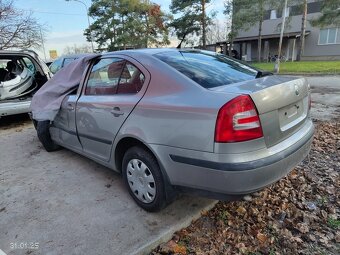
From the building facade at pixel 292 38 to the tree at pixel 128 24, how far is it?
10297 mm

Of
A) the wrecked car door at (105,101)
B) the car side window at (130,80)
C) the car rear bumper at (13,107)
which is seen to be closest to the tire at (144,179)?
the wrecked car door at (105,101)

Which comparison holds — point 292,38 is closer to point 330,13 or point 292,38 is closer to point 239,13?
point 239,13

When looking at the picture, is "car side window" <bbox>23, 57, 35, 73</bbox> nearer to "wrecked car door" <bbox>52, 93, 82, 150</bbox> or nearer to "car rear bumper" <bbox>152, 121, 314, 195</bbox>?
"wrecked car door" <bbox>52, 93, 82, 150</bbox>

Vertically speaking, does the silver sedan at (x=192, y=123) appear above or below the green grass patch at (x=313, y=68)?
above

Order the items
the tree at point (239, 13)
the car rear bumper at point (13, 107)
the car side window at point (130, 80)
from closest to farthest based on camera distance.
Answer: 1. the car side window at point (130, 80)
2. the car rear bumper at point (13, 107)
3. the tree at point (239, 13)

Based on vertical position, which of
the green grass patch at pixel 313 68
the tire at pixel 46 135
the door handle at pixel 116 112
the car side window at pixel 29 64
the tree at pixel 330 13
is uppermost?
the tree at pixel 330 13

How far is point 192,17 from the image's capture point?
3016 cm

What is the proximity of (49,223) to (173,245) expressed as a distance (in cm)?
123

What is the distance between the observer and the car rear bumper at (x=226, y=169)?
2.12m

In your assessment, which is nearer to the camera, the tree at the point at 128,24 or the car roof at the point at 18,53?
the car roof at the point at 18,53

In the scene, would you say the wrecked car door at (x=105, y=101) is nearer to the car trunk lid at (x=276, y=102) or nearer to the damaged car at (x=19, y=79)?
the car trunk lid at (x=276, y=102)

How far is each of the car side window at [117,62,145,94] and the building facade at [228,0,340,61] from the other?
1179 inches

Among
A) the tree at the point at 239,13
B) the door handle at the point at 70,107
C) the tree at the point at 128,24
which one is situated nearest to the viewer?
the door handle at the point at 70,107

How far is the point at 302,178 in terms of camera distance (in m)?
3.44
